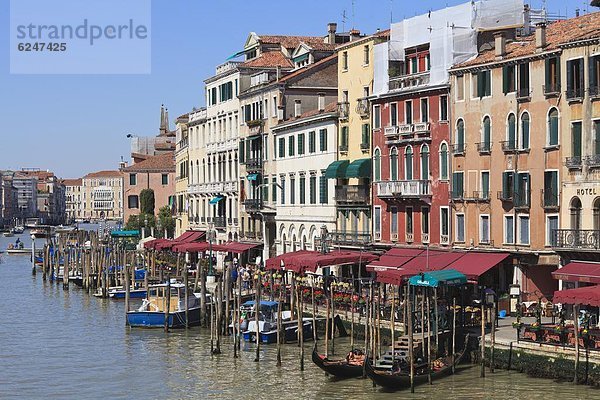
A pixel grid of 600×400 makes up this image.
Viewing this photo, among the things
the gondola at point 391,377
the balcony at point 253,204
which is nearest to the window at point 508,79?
the gondola at point 391,377

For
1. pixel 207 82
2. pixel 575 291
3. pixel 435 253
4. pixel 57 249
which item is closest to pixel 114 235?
pixel 57 249

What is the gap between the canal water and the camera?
33.9m

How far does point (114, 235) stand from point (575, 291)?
238 feet

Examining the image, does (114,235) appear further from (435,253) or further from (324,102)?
(435,253)

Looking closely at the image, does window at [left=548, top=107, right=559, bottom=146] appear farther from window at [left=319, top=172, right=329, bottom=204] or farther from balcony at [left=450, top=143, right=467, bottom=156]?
window at [left=319, top=172, right=329, bottom=204]

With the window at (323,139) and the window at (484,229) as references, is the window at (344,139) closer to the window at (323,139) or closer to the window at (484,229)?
the window at (323,139)

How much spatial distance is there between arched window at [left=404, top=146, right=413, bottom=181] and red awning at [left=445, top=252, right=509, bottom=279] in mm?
5829

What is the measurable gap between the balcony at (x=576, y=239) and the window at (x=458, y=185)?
5.99 metres

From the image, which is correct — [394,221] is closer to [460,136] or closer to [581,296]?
[460,136]

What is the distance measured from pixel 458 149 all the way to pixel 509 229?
163 inches

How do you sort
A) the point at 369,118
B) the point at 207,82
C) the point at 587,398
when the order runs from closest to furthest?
the point at 587,398 < the point at 369,118 < the point at 207,82

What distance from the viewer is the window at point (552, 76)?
39.6 metres

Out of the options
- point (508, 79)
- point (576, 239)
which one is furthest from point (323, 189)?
point (576, 239)

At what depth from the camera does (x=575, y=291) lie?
111ft
